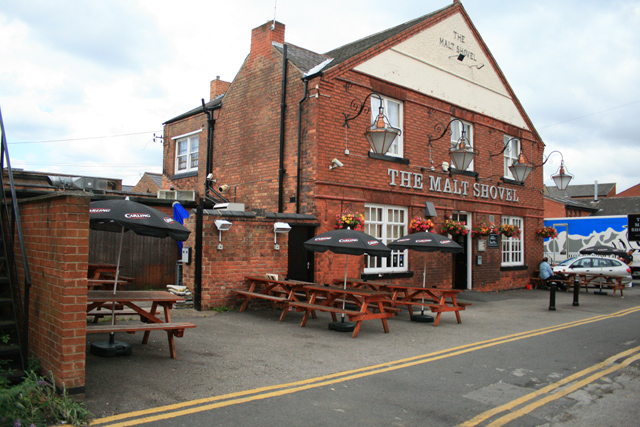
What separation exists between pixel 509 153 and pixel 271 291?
13.3 meters

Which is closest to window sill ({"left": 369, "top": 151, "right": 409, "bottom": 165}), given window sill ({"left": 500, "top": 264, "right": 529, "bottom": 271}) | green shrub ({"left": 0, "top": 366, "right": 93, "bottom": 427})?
window sill ({"left": 500, "top": 264, "right": 529, "bottom": 271})

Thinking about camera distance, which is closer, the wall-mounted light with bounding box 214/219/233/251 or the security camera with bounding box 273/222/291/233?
the wall-mounted light with bounding box 214/219/233/251

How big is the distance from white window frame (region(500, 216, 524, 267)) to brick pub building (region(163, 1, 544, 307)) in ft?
0.24

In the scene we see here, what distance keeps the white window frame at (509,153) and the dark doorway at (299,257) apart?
34.6 feet

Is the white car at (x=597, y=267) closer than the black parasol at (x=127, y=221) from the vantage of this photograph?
No

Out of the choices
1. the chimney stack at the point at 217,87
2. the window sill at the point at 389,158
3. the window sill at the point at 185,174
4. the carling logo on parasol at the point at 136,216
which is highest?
the chimney stack at the point at 217,87

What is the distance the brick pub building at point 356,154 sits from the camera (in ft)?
42.3

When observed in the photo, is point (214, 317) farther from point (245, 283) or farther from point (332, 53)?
point (332, 53)

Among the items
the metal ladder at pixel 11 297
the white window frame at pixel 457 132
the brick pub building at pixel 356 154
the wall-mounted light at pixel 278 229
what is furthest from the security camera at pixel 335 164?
the metal ladder at pixel 11 297

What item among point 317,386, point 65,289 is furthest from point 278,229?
point 65,289

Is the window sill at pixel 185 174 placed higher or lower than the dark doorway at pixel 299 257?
higher

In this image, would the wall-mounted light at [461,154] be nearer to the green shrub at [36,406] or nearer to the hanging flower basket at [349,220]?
the hanging flower basket at [349,220]

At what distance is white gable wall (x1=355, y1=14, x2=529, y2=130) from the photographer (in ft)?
49.9

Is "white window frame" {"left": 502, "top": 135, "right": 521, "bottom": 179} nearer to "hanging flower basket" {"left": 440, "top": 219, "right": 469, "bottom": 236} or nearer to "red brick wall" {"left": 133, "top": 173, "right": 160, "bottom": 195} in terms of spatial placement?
"hanging flower basket" {"left": 440, "top": 219, "right": 469, "bottom": 236}
